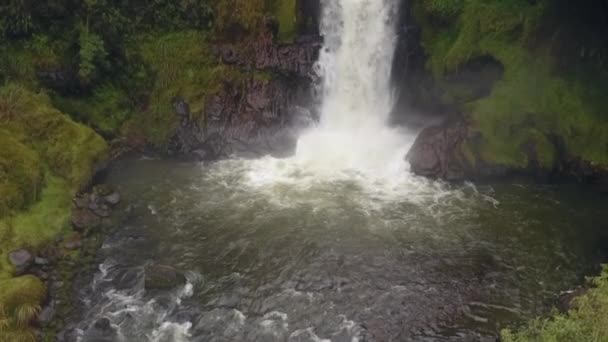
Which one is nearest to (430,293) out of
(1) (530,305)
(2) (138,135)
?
(1) (530,305)

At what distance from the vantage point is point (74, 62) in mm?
31844

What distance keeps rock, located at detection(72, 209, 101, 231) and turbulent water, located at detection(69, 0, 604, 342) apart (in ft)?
4.57

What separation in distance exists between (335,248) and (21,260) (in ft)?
45.2

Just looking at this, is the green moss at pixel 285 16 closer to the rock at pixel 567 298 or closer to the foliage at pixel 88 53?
the foliage at pixel 88 53

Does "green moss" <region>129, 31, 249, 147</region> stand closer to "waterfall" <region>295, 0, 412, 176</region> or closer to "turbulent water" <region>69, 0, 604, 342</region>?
"turbulent water" <region>69, 0, 604, 342</region>

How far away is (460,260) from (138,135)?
21.4m

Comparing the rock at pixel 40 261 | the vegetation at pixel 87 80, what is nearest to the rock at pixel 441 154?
the vegetation at pixel 87 80

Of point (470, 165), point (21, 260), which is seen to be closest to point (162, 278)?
point (21, 260)

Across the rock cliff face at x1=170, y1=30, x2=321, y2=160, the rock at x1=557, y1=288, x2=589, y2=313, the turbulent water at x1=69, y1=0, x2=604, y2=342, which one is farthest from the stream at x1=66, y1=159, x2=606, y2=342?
the rock cliff face at x1=170, y1=30, x2=321, y2=160

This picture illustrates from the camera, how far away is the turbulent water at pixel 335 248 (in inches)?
815

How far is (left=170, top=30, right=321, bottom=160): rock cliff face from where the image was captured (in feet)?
113

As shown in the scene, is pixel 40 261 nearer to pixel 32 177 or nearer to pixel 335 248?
pixel 32 177

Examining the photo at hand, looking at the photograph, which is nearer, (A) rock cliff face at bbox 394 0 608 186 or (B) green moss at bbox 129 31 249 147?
(A) rock cliff face at bbox 394 0 608 186

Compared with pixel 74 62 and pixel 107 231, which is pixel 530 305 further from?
pixel 74 62
